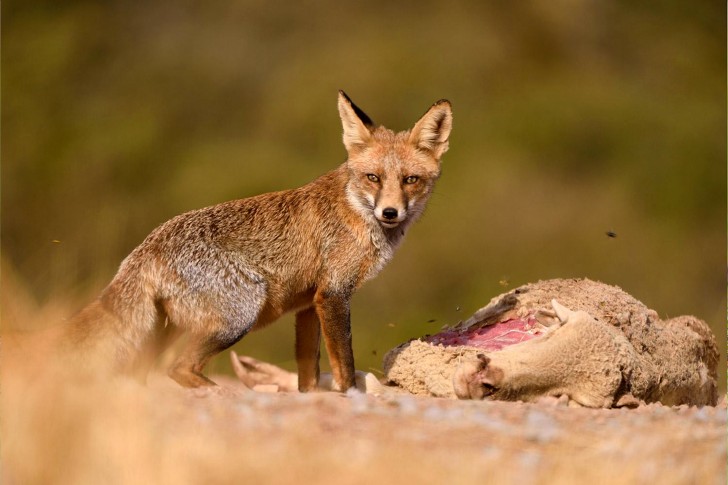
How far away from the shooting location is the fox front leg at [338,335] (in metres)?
4.26

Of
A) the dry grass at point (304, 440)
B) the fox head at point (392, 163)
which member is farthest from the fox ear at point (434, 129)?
the dry grass at point (304, 440)

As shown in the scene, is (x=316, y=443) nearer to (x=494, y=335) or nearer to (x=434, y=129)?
(x=494, y=335)

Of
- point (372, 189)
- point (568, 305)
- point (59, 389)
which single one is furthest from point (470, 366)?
point (59, 389)

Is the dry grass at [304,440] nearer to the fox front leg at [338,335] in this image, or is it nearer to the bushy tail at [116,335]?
the bushy tail at [116,335]

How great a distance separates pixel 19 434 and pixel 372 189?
96.7 inches

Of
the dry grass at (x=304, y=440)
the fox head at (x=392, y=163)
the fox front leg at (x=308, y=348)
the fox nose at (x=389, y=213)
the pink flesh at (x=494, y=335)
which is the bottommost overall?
the fox front leg at (x=308, y=348)

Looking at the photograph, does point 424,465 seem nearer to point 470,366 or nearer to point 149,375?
point 470,366

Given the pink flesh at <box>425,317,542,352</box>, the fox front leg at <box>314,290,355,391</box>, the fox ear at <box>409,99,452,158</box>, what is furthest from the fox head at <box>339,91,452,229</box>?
the pink flesh at <box>425,317,542,352</box>

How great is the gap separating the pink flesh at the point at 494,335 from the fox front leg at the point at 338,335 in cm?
44

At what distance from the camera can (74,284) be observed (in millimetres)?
2938

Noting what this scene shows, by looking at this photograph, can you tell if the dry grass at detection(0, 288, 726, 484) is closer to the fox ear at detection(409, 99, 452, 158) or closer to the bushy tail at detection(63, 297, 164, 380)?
the bushy tail at detection(63, 297, 164, 380)

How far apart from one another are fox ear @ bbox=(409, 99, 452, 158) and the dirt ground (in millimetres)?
2002

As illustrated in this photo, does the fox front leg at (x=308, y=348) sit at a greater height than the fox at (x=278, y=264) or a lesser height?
lesser

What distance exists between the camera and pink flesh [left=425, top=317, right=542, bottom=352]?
4.20 meters
